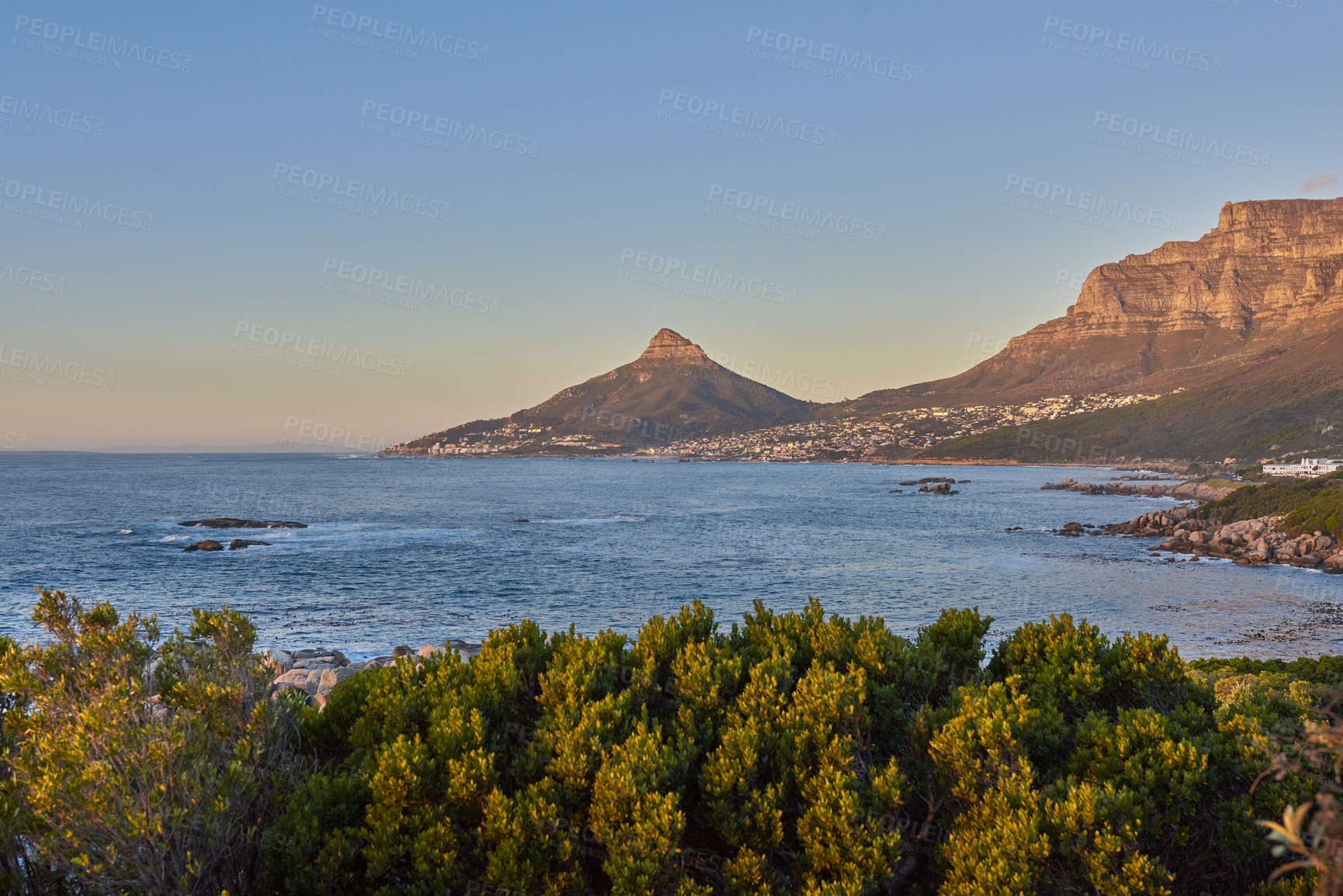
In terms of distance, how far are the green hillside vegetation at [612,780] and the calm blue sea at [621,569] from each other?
21739 millimetres

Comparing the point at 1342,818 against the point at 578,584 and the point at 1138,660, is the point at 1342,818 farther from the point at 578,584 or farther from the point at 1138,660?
the point at 578,584

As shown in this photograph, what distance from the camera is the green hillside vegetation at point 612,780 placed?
5512mm

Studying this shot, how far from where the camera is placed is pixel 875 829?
241 inches

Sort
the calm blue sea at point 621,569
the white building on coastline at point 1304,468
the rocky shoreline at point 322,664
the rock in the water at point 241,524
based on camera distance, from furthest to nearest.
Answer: the white building on coastline at point 1304,468, the rock in the water at point 241,524, the calm blue sea at point 621,569, the rocky shoreline at point 322,664

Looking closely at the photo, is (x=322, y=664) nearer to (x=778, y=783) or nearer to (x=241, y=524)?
(x=778, y=783)

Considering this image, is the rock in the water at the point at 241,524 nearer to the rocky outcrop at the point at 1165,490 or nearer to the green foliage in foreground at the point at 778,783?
the green foliage in foreground at the point at 778,783

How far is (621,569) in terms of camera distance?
46156 mm

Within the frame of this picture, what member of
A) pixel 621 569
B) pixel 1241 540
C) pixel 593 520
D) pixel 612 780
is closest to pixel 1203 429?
pixel 1241 540

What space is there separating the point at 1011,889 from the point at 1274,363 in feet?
695

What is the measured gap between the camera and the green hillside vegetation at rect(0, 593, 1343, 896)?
5.51 metres

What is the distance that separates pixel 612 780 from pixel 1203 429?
18269 cm

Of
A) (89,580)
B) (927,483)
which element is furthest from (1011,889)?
(927,483)

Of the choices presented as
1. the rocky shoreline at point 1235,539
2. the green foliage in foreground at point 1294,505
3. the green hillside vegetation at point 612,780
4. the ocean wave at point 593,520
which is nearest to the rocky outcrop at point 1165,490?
the green foliage in foreground at point 1294,505

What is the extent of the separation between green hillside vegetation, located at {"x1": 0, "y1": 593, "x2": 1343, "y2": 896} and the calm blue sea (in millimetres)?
21739
